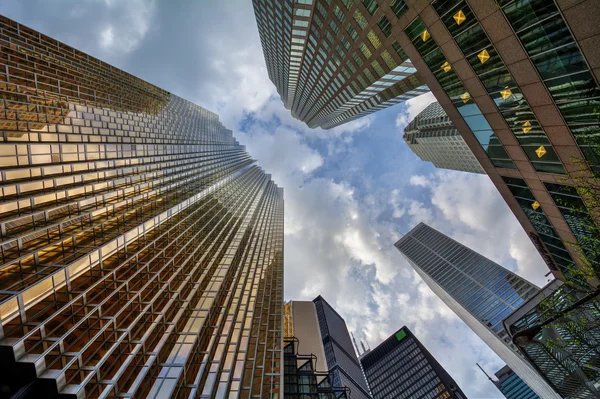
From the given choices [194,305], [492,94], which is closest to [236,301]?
[194,305]

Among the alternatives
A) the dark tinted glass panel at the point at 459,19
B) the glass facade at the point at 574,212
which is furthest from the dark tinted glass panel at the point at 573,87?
the glass facade at the point at 574,212

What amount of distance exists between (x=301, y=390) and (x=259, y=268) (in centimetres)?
2591

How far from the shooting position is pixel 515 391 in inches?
7185

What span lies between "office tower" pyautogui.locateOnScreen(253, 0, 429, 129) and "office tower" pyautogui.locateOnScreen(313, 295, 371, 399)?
116 m

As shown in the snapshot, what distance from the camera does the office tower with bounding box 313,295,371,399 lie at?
12477cm

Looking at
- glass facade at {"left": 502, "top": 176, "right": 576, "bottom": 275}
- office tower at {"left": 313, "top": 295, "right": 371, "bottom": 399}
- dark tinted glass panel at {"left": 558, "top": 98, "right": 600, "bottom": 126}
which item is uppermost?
dark tinted glass panel at {"left": 558, "top": 98, "right": 600, "bottom": 126}

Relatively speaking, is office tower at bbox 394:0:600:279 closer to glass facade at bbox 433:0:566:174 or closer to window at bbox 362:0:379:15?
glass facade at bbox 433:0:566:174

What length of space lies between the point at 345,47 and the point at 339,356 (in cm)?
15813

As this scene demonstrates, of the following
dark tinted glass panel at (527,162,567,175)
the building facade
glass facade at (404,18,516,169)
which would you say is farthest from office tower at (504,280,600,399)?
the building facade

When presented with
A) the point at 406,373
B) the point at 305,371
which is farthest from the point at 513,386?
the point at 305,371

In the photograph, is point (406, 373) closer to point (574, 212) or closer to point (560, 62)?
point (574, 212)

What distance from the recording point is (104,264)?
23.7m

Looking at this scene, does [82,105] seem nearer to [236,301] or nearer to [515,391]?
[236,301]

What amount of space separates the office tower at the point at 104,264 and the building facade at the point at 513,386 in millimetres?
230782
